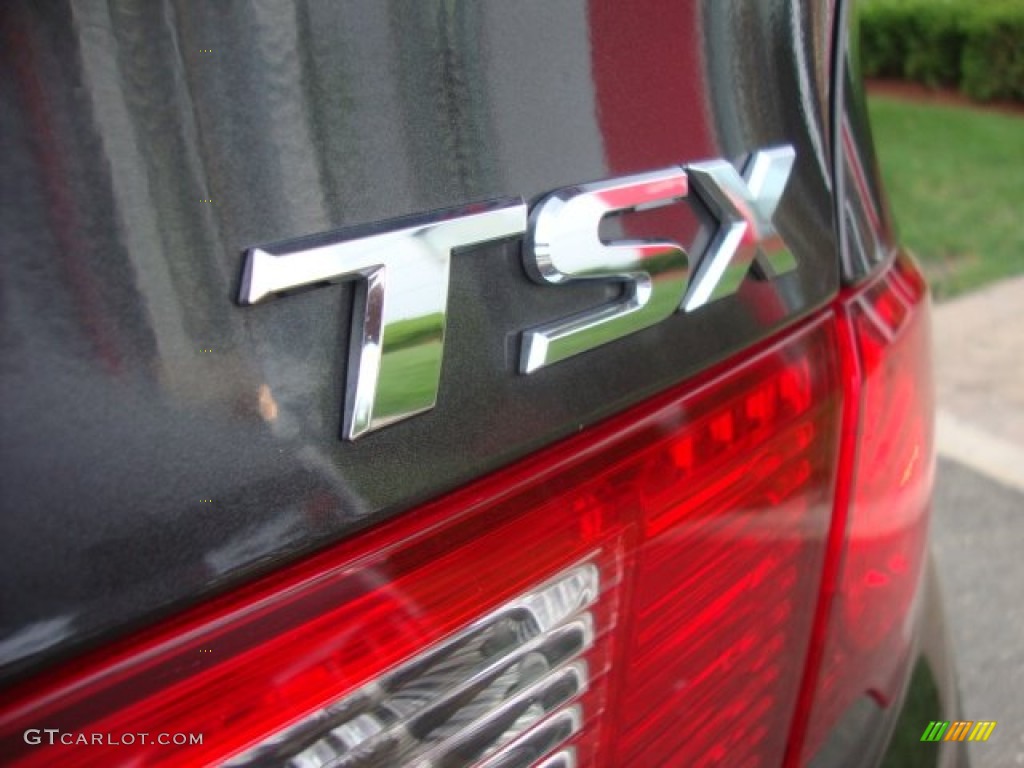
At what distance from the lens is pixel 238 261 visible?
0.59 m

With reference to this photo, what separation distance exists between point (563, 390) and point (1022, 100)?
9.56 m

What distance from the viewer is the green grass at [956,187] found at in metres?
5.38

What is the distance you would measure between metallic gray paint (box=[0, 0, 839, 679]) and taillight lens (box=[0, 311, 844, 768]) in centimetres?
3

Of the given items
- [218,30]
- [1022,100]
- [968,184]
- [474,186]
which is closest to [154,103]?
[218,30]

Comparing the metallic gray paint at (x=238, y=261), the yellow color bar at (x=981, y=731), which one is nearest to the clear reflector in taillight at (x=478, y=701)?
the metallic gray paint at (x=238, y=261)

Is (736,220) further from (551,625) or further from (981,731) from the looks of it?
(981,731)

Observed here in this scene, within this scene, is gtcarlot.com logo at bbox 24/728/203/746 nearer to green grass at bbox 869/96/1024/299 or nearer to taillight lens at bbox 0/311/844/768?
taillight lens at bbox 0/311/844/768

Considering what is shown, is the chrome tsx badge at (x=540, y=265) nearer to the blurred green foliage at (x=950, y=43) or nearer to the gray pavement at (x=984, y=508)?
the gray pavement at (x=984, y=508)

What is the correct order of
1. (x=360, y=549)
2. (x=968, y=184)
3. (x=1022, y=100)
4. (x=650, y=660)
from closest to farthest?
(x=360, y=549) < (x=650, y=660) < (x=968, y=184) < (x=1022, y=100)

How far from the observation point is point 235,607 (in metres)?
0.63

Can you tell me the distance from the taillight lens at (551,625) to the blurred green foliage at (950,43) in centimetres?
915

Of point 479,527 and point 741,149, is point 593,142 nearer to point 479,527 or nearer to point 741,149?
point 741,149

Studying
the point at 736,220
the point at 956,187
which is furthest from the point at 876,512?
the point at 956,187

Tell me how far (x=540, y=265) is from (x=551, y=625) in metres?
0.26
